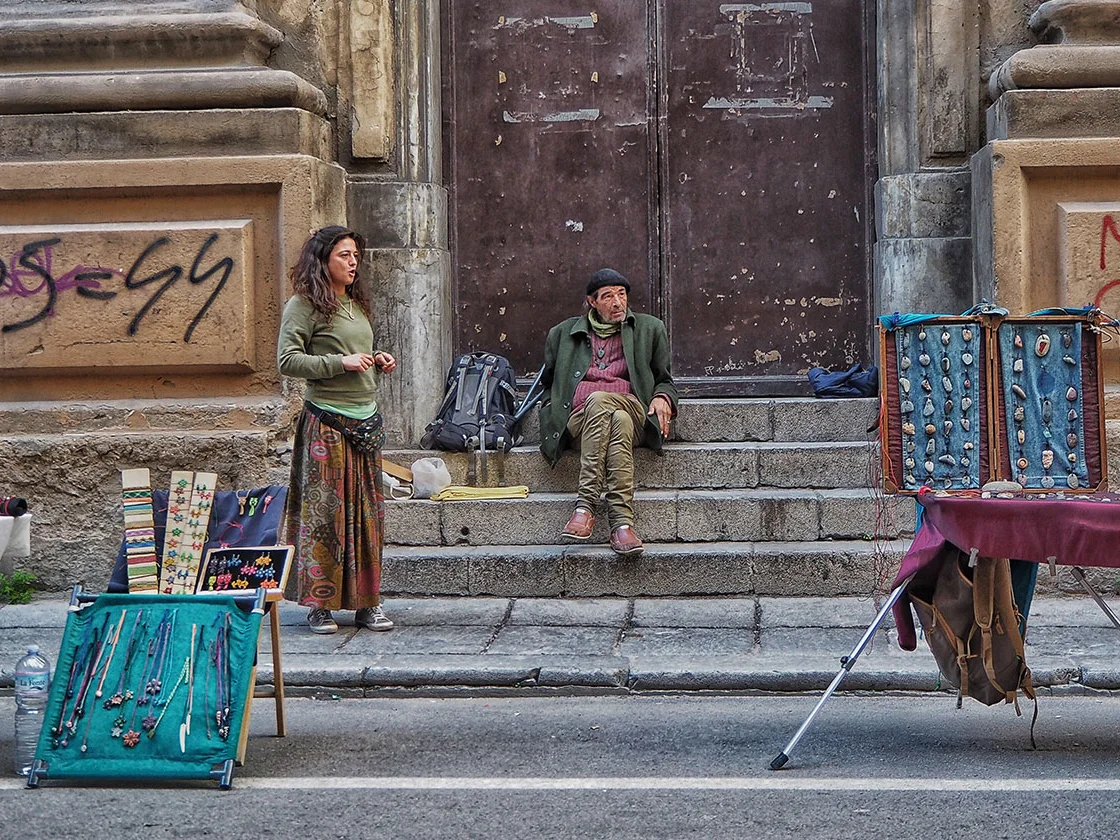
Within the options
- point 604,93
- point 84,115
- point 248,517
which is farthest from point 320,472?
point 604,93

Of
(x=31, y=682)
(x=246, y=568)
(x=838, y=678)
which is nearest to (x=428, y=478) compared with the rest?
(x=246, y=568)

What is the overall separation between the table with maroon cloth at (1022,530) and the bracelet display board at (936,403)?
0.31 meters

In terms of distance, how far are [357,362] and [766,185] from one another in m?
4.01

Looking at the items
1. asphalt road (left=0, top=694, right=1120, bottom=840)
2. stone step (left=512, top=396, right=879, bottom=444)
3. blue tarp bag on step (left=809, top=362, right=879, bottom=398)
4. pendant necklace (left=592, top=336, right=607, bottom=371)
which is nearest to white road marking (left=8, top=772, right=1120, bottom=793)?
asphalt road (left=0, top=694, right=1120, bottom=840)

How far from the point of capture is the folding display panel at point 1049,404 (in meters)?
5.77

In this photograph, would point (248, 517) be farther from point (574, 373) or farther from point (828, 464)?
point (828, 464)

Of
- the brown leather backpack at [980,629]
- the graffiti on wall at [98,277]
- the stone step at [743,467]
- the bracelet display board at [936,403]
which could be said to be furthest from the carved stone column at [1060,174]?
the graffiti on wall at [98,277]

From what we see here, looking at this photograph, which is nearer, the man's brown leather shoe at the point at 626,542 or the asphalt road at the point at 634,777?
the asphalt road at the point at 634,777

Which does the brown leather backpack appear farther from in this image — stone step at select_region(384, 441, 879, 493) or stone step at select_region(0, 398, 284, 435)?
stone step at select_region(0, 398, 284, 435)

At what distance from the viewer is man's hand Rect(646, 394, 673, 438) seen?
27.7ft

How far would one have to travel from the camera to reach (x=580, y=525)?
807 centimetres

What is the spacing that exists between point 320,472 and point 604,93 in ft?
13.2

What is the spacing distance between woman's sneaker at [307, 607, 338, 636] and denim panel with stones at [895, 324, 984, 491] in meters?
2.98

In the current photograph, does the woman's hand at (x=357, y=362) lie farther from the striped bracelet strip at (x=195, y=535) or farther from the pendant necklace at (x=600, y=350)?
the pendant necklace at (x=600, y=350)
